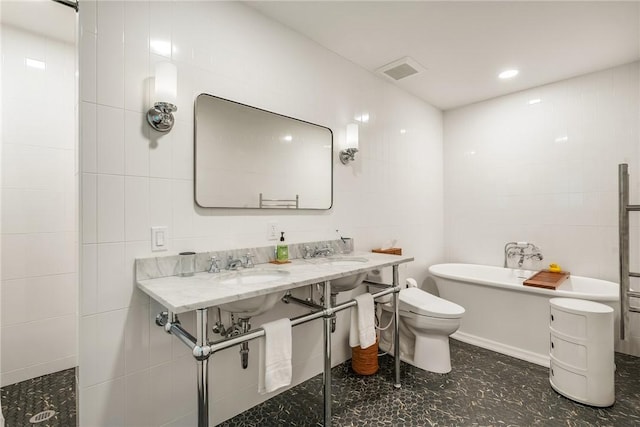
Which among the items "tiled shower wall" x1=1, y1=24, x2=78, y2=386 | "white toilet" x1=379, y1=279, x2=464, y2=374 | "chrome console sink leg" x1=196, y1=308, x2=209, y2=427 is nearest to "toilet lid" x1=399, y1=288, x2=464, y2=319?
"white toilet" x1=379, y1=279, x2=464, y2=374

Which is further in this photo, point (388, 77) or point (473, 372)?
point (388, 77)

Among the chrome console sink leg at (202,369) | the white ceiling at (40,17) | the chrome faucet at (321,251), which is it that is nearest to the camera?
the chrome console sink leg at (202,369)

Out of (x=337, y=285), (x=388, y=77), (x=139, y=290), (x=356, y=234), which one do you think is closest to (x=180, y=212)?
(x=139, y=290)

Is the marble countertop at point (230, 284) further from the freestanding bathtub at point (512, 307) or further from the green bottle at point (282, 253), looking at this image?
the freestanding bathtub at point (512, 307)

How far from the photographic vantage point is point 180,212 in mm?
1599

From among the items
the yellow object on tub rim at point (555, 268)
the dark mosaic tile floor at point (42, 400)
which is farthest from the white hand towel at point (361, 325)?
the yellow object on tub rim at point (555, 268)

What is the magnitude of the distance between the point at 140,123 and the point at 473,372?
2729 millimetres

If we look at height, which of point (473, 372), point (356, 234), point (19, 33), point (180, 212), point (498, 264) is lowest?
point (473, 372)

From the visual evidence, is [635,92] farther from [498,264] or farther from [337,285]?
[337,285]

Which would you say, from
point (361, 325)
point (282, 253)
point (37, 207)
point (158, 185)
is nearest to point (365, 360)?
point (361, 325)

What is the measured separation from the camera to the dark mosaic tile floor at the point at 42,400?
1652 mm

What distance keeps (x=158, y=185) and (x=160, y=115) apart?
0.34m

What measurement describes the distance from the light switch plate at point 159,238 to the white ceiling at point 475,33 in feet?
4.84

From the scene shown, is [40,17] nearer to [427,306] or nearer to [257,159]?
[257,159]
